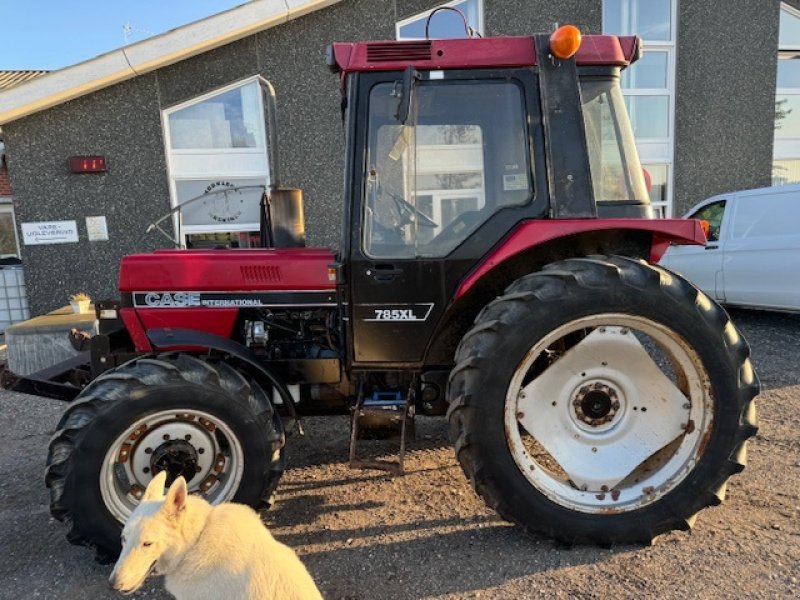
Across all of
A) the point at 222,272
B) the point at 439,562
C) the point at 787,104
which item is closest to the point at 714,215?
the point at 787,104

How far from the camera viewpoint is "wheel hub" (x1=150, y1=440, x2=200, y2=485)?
2572mm

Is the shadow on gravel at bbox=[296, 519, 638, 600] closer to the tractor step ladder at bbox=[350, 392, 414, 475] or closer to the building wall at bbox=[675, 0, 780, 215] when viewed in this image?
the tractor step ladder at bbox=[350, 392, 414, 475]

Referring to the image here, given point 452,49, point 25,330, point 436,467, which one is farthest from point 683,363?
point 25,330

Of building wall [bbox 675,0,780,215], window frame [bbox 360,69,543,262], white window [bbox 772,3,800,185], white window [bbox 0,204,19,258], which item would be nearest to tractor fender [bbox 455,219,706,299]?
window frame [bbox 360,69,543,262]

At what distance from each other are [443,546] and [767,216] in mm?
6318

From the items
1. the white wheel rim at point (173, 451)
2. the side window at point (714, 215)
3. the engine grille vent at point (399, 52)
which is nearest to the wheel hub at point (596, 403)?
the white wheel rim at point (173, 451)

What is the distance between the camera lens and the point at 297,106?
323 inches

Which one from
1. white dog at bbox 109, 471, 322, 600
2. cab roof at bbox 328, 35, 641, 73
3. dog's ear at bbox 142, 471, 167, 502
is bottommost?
white dog at bbox 109, 471, 322, 600

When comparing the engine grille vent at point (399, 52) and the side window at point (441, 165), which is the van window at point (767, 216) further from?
the engine grille vent at point (399, 52)

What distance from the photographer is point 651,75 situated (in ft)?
30.5

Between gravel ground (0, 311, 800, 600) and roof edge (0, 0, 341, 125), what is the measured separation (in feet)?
18.6

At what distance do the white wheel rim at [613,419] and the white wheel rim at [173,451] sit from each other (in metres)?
1.41

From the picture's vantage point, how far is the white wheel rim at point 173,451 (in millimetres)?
2502

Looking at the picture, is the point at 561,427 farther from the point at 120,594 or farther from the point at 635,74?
the point at 635,74
